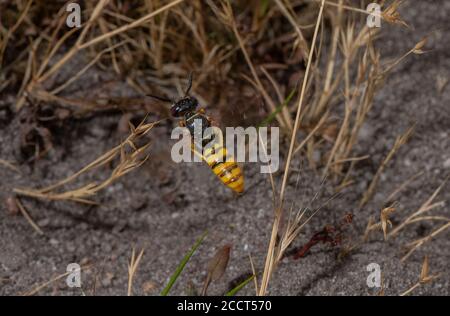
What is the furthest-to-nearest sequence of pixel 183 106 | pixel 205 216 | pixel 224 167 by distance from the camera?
pixel 205 216
pixel 183 106
pixel 224 167

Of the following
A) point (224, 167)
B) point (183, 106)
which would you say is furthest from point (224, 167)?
point (183, 106)

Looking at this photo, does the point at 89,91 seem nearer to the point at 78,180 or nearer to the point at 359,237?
the point at 78,180

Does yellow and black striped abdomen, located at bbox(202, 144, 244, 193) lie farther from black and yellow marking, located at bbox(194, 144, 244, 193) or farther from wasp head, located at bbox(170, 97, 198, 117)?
wasp head, located at bbox(170, 97, 198, 117)

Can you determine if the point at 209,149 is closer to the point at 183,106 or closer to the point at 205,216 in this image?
the point at 183,106

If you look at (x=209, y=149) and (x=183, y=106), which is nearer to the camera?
(x=209, y=149)
